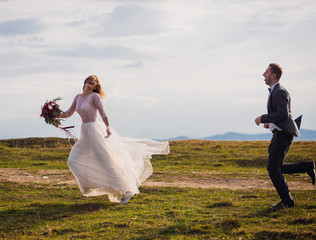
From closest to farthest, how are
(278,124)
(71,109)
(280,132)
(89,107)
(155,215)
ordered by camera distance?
(278,124), (280,132), (155,215), (89,107), (71,109)

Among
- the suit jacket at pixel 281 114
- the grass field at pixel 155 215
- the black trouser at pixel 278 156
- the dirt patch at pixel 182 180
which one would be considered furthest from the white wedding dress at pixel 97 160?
the suit jacket at pixel 281 114

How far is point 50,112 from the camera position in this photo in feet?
40.4

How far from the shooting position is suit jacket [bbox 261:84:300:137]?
941 centimetres

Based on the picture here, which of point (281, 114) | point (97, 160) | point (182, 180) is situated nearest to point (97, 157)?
point (97, 160)

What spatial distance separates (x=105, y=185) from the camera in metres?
11.2

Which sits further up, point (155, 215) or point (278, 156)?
point (278, 156)

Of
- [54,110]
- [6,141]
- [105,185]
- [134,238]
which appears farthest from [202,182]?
[6,141]

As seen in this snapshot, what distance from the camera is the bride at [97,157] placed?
443 inches

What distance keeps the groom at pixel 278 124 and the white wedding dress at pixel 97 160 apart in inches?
176

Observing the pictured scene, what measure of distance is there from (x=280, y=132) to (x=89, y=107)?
18.8 feet

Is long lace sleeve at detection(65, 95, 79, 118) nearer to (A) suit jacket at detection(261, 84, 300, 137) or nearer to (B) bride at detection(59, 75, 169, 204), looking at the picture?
(B) bride at detection(59, 75, 169, 204)

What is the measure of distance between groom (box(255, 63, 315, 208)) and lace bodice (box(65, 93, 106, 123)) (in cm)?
481

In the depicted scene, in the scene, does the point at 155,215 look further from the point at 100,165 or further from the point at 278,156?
the point at 278,156

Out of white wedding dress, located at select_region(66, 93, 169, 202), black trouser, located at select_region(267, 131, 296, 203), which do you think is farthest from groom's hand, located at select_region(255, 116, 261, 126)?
white wedding dress, located at select_region(66, 93, 169, 202)
